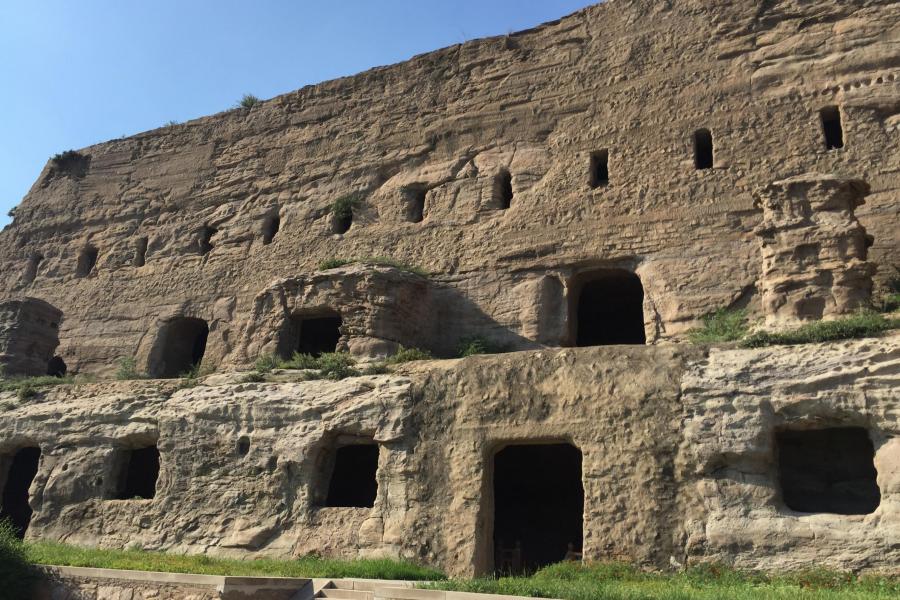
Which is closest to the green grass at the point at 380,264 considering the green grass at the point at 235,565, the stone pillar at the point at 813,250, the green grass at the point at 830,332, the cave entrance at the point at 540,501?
the cave entrance at the point at 540,501

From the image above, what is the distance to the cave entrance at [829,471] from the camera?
10016 mm

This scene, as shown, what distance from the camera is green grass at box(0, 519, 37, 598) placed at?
32.6 feet

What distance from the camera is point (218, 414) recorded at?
12.7 meters

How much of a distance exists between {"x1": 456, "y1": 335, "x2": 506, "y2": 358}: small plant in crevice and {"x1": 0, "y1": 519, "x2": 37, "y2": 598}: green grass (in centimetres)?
739

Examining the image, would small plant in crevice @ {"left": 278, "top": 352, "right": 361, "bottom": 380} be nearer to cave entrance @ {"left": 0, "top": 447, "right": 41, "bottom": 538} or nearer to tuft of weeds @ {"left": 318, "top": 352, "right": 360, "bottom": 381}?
tuft of weeds @ {"left": 318, "top": 352, "right": 360, "bottom": 381}

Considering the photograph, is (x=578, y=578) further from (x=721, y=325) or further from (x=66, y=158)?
(x=66, y=158)

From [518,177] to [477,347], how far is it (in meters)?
3.73

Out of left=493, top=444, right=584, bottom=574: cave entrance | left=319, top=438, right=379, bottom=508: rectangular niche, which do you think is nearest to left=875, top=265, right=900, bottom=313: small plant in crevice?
left=493, top=444, right=584, bottom=574: cave entrance

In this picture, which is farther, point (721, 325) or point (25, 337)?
point (25, 337)

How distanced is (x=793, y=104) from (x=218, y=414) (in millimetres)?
11006

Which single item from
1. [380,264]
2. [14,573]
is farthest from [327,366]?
[14,573]

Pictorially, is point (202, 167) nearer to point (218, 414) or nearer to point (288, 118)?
point (288, 118)

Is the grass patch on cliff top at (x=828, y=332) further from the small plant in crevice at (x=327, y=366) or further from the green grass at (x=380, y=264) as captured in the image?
the green grass at (x=380, y=264)

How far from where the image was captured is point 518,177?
16266 millimetres
